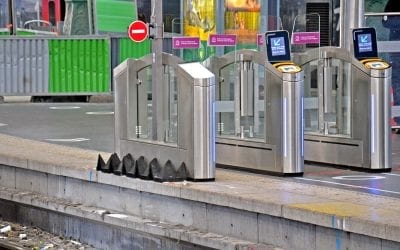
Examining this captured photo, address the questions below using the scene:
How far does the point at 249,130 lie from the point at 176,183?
174 centimetres

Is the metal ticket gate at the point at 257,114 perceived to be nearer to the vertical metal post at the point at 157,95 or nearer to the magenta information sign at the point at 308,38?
the vertical metal post at the point at 157,95

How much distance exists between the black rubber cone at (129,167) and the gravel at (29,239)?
106cm

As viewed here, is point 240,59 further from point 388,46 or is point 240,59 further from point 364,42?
point 388,46

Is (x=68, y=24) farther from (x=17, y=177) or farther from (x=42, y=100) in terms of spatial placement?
(x=17, y=177)

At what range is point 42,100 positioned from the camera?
75.6 feet

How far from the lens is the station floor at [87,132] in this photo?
10711 millimetres

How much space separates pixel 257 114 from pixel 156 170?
1.49 meters

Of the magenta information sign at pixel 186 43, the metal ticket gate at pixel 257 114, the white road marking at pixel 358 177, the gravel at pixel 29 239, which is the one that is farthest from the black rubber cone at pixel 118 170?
the magenta information sign at pixel 186 43

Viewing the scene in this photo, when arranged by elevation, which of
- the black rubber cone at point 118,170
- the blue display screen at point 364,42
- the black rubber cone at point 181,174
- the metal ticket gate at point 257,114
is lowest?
the black rubber cone at point 118,170

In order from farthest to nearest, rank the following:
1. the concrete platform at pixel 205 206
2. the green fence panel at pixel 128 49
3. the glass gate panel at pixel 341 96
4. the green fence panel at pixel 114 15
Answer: the green fence panel at pixel 114 15 < the green fence panel at pixel 128 49 < the glass gate panel at pixel 341 96 < the concrete platform at pixel 205 206

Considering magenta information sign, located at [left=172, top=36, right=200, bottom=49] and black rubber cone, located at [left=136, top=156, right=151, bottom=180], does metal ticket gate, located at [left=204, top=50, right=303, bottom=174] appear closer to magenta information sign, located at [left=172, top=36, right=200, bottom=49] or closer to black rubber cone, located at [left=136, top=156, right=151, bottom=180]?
black rubber cone, located at [left=136, top=156, right=151, bottom=180]

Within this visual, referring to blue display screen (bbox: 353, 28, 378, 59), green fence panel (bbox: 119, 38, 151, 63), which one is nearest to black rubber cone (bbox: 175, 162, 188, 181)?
blue display screen (bbox: 353, 28, 378, 59)

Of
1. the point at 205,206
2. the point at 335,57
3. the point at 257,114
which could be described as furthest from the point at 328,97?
the point at 205,206

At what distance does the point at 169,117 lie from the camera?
11.1 metres
